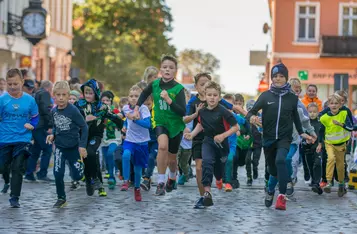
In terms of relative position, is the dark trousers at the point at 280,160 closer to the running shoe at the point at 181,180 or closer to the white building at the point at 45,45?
the running shoe at the point at 181,180

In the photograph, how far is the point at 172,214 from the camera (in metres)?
11.8

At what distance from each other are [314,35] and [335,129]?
35934 mm

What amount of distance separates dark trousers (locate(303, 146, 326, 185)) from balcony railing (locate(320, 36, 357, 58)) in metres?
34.4

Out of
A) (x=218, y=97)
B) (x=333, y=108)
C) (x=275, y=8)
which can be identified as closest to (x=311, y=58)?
(x=275, y=8)

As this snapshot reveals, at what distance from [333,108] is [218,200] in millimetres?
2833

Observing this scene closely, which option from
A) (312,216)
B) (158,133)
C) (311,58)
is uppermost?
(311,58)

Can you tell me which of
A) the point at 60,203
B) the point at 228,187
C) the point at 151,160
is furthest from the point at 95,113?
the point at 228,187

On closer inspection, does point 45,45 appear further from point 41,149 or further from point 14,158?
point 14,158

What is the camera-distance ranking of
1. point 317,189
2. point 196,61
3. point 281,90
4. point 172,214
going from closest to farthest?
point 172,214 → point 281,90 → point 317,189 → point 196,61

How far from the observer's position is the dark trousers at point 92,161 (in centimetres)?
1394

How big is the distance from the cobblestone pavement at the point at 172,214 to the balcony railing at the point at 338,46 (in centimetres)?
3557

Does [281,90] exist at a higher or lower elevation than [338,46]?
lower

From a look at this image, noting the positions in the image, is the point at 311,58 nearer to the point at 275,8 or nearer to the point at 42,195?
the point at 275,8

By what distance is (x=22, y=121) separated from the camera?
42.1ft
